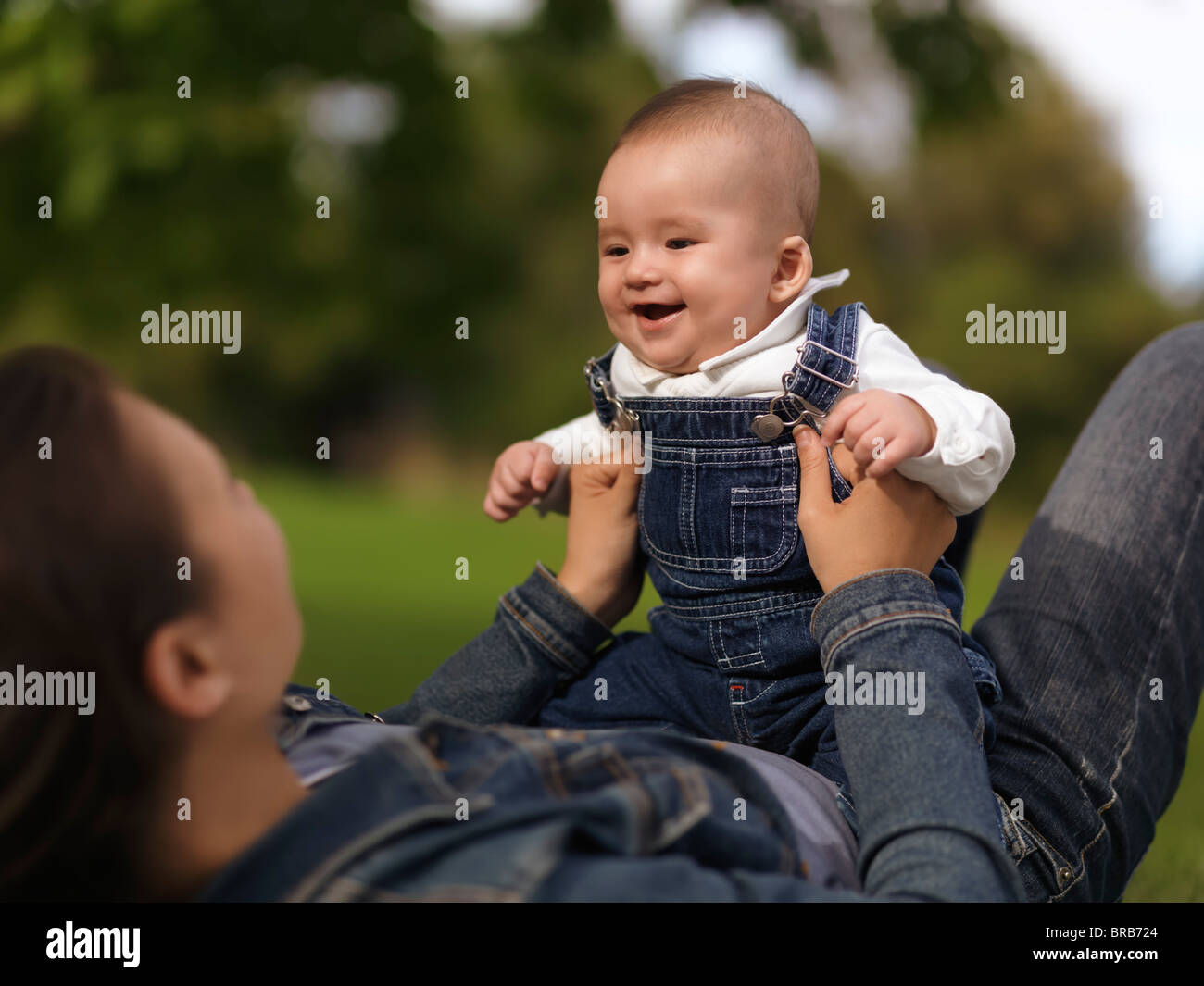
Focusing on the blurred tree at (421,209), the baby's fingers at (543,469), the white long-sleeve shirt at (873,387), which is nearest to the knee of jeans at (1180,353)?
the white long-sleeve shirt at (873,387)

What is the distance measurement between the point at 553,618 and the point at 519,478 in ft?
0.82

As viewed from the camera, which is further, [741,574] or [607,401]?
[607,401]

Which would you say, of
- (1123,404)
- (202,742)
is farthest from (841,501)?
(202,742)

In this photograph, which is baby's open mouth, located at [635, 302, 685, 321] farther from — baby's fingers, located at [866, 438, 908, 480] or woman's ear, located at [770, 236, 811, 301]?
baby's fingers, located at [866, 438, 908, 480]

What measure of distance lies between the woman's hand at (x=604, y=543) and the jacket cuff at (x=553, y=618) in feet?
0.05

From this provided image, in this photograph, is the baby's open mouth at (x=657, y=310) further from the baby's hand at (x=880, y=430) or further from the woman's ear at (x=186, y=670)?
the woman's ear at (x=186, y=670)

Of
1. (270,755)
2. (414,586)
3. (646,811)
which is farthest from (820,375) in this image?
(414,586)

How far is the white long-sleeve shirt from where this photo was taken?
161 centimetres

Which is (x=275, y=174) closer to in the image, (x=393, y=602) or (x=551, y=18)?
(x=551, y=18)

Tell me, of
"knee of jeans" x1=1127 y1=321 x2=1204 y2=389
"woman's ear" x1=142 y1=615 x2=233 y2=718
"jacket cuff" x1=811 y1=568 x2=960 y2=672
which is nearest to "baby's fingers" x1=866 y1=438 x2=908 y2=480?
"jacket cuff" x1=811 y1=568 x2=960 y2=672

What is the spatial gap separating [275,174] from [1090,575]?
5064mm

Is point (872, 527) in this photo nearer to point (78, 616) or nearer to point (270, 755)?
point (270, 755)

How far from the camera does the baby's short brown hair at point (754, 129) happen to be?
1.89 metres

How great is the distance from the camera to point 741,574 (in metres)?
1.81
